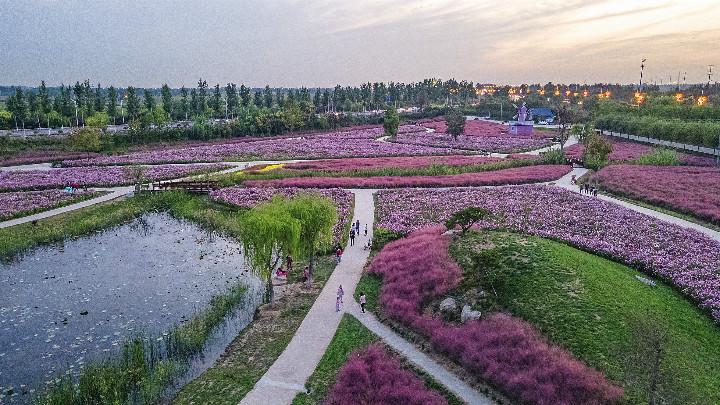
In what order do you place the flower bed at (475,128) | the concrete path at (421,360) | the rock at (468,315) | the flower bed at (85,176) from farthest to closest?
the flower bed at (475,128) → the flower bed at (85,176) → the rock at (468,315) → the concrete path at (421,360)

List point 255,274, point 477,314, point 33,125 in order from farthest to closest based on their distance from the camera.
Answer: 1. point 33,125
2. point 255,274
3. point 477,314

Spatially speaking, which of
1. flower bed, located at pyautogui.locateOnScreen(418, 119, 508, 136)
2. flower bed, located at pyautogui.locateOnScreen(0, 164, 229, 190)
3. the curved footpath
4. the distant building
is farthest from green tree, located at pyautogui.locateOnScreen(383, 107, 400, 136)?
the curved footpath

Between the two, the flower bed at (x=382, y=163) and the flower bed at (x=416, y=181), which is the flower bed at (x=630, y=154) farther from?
the flower bed at (x=416, y=181)

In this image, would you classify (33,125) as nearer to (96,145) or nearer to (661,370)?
(96,145)

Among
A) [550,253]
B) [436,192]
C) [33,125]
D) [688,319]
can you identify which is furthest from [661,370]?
[33,125]

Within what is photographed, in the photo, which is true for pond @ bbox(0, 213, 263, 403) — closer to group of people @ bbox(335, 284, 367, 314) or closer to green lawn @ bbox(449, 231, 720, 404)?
group of people @ bbox(335, 284, 367, 314)

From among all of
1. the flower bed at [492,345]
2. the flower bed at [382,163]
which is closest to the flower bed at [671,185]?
the flower bed at [382,163]
